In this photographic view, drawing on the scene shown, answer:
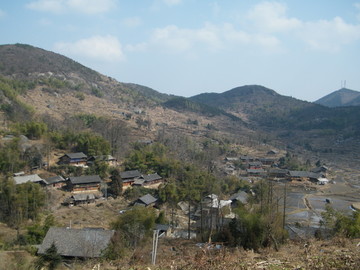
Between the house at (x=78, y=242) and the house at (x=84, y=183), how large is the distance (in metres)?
15.5

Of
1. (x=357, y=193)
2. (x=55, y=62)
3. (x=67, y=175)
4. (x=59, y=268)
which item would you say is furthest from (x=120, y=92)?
(x=59, y=268)

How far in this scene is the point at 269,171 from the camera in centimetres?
4416

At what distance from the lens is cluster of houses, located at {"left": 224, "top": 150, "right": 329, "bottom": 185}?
47688 millimetres

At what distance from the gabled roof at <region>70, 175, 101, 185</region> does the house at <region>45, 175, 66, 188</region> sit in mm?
1270

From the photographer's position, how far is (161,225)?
2258 centimetres

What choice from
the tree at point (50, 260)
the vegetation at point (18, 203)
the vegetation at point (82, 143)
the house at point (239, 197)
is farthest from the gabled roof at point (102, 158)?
the tree at point (50, 260)

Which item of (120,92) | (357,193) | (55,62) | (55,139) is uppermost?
(55,62)

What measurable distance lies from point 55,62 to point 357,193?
10720 centimetres

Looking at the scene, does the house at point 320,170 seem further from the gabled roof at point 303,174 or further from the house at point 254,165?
the house at point 254,165

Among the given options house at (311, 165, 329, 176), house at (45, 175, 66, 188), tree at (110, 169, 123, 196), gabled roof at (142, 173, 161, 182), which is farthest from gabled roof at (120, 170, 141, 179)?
house at (311, 165, 329, 176)

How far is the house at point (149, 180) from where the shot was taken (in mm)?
34478

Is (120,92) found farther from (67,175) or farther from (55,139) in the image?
(67,175)

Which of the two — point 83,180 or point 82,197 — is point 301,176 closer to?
point 83,180

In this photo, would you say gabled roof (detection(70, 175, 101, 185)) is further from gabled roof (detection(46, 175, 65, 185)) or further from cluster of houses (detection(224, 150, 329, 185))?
cluster of houses (detection(224, 150, 329, 185))
